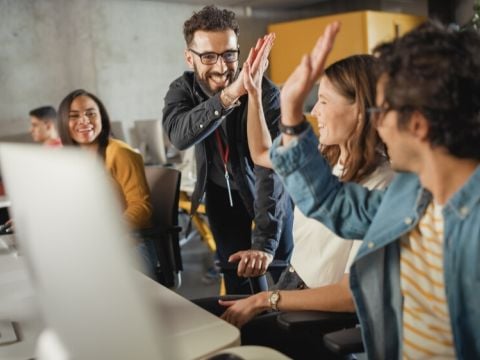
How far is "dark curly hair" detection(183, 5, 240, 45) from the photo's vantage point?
6.31 ft

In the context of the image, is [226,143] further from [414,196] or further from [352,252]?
[414,196]

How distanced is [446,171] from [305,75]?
321 millimetres

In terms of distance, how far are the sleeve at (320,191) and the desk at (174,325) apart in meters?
0.31

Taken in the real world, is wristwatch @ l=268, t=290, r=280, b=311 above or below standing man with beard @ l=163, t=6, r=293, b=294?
below

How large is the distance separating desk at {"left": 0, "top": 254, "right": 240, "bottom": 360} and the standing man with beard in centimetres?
54

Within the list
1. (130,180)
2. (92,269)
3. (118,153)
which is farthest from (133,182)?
(92,269)

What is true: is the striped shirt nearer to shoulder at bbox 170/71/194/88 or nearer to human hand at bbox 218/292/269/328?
human hand at bbox 218/292/269/328

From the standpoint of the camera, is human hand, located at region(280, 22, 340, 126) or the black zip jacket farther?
the black zip jacket

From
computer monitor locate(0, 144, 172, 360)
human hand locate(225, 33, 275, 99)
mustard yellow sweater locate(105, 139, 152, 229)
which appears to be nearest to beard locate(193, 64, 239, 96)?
human hand locate(225, 33, 275, 99)

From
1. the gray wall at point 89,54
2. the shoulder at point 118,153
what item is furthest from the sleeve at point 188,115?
the gray wall at point 89,54

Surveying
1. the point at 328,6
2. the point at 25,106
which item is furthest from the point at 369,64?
the point at 328,6

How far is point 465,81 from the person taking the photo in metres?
0.89

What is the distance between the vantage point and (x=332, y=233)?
1421mm

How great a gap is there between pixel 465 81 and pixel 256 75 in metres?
0.87
